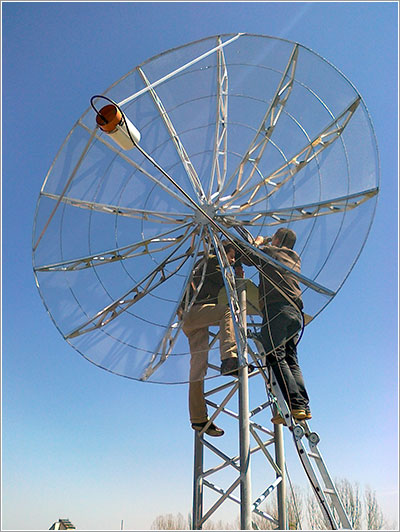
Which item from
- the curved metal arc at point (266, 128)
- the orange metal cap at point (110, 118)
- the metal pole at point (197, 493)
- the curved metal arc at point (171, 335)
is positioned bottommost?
the metal pole at point (197, 493)

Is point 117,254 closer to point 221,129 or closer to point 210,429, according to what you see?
point 221,129

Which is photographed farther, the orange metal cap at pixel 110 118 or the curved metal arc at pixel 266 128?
the curved metal arc at pixel 266 128

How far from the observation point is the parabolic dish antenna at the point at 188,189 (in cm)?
694

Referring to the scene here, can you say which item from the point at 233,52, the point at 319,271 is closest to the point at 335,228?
the point at 319,271

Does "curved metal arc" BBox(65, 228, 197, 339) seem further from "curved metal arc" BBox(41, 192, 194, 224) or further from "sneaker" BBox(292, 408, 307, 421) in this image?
"sneaker" BBox(292, 408, 307, 421)

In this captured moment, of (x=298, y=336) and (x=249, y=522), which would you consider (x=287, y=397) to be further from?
(x=249, y=522)

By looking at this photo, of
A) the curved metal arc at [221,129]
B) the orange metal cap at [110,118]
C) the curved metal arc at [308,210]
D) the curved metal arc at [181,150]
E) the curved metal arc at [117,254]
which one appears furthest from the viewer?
the curved metal arc at [117,254]

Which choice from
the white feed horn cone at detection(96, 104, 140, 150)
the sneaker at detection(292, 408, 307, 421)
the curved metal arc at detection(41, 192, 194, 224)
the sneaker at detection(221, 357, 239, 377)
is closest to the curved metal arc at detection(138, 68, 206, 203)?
the curved metal arc at detection(41, 192, 194, 224)

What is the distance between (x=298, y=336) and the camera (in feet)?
24.2

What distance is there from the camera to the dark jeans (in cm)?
682

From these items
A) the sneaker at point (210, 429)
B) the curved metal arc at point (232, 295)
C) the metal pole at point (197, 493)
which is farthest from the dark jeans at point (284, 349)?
the metal pole at point (197, 493)

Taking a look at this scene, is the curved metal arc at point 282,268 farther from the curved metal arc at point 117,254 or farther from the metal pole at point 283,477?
the metal pole at point 283,477

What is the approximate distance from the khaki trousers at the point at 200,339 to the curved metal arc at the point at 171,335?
0.45 feet

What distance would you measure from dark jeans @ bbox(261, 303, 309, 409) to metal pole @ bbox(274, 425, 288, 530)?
0.98 meters
